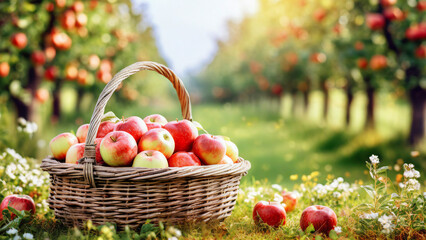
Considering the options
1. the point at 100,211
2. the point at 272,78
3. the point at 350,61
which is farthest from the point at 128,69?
the point at 272,78

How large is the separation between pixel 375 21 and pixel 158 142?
6010 mm

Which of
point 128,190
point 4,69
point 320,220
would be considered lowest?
point 320,220

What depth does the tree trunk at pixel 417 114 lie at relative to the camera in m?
8.43

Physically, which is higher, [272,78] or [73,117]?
[272,78]

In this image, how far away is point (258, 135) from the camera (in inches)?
466

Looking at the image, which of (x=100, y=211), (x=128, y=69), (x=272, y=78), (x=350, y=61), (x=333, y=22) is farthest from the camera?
(x=272, y=78)

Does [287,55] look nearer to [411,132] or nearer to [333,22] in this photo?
[333,22]

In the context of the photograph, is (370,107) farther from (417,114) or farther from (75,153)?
(75,153)

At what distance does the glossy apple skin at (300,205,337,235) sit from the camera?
3.07m

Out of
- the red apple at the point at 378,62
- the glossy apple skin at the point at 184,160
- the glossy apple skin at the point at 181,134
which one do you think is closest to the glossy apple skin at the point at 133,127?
the glossy apple skin at the point at 181,134

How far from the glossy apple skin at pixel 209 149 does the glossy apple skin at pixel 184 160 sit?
0.07 m

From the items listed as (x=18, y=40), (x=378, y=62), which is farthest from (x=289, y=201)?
(x=18, y=40)

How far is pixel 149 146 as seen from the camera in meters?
3.06

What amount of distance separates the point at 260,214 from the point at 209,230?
45cm
